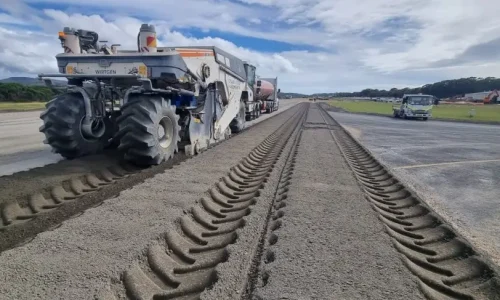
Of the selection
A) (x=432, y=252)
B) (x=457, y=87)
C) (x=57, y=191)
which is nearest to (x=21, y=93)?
(x=57, y=191)

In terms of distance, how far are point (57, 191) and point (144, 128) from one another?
5.67 feet

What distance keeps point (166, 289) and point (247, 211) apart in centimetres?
184

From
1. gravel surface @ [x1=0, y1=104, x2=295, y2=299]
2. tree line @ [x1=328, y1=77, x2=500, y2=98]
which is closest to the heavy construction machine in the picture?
gravel surface @ [x1=0, y1=104, x2=295, y2=299]

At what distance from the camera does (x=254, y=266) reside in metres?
3.00

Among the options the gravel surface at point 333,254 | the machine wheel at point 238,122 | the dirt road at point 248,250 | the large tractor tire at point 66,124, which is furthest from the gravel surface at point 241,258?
the machine wheel at point 238,122

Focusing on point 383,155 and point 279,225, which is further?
point 383,155

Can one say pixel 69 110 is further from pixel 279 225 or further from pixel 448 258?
pixel 448 258

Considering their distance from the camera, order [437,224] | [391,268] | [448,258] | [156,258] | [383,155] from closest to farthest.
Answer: [391,268] < [156,258] < [448,258] < [437,224] < [383,155]

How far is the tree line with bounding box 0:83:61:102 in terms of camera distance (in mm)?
38938

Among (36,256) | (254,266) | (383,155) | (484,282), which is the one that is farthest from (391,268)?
(383,155)

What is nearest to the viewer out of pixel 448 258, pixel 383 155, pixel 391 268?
pixel 391 268

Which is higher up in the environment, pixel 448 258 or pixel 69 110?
pixel 69 110

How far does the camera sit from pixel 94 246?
10.3ft

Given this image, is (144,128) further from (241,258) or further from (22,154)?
(22,154)
